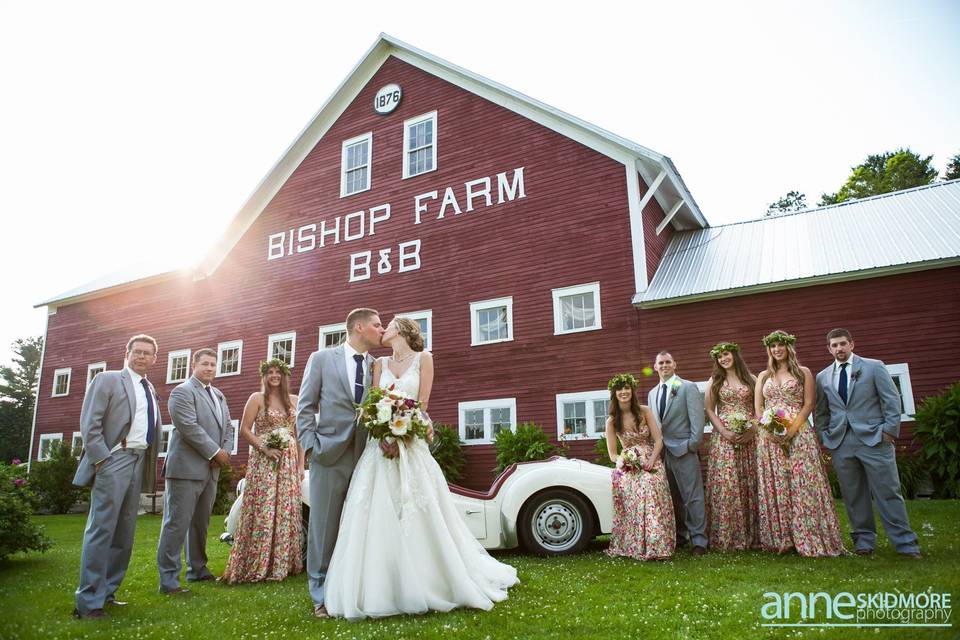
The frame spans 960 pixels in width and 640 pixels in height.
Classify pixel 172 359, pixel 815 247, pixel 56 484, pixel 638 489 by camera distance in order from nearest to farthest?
1. pixel 638 489
2. pixel 815 247
3. pixel 56 484
4. pixel 172 359

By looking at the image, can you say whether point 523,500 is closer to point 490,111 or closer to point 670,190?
point 670,190

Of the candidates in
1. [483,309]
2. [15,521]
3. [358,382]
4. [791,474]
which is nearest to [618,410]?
[791,474]

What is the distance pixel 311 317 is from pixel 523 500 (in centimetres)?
1287

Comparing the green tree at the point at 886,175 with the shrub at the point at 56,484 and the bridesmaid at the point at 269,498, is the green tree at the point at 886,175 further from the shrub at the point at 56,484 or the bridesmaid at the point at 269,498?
the shrub at the point at 56,484

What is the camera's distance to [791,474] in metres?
6.52

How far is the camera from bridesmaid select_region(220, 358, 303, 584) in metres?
6.30

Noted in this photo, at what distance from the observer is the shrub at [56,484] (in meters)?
19.6

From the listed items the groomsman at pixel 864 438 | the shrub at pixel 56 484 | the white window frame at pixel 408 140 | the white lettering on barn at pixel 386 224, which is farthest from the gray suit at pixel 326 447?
the shrub at pixel 56 484

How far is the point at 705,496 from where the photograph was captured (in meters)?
7.43

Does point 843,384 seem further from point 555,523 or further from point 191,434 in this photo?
point 191,434

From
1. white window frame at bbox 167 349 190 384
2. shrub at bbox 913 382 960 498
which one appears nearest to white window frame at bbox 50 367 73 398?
white window frame at bbox 167 349 190 384

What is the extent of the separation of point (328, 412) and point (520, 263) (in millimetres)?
11023

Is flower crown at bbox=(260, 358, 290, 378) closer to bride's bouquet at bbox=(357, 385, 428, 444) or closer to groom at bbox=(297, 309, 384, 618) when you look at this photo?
groom at bbox=(297, 309, 384, 618)

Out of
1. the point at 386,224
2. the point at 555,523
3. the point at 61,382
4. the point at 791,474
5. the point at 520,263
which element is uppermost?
the point at 386,224
